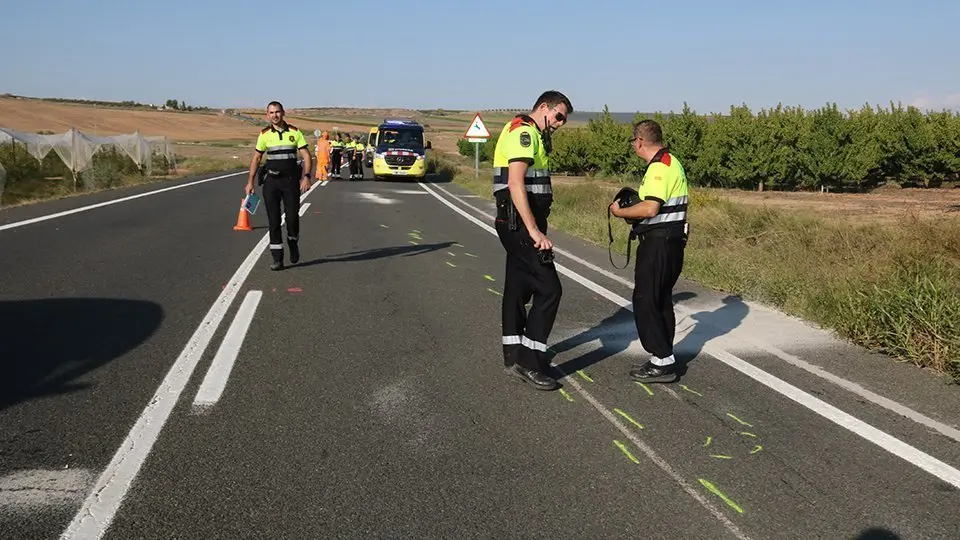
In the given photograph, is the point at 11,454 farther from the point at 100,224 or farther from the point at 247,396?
the point at 100,224

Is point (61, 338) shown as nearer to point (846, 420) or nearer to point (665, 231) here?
point (665, 231)

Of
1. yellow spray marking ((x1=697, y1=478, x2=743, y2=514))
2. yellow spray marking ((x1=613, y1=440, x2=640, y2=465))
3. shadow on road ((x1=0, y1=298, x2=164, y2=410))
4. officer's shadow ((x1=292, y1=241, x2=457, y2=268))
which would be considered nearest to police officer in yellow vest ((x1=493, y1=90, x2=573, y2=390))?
yellow spray marking ((x1=613, y1=440, x2=640, y2=465))

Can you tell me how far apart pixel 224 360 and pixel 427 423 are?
6.30 feet

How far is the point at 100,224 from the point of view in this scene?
1470 cm

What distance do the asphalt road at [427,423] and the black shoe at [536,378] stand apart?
72 millimetres

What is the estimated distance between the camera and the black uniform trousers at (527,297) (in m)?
5.64

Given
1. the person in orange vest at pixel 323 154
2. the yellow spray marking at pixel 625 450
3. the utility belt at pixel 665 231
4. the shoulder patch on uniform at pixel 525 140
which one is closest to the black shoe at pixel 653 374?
the utility belt at pixel 665 231

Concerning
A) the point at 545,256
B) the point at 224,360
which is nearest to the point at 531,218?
the point at 545,256

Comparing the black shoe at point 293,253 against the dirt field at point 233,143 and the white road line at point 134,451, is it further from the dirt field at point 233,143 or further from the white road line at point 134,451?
the dirt field at point 233,143

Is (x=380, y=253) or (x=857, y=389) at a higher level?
(x=857, y=389)

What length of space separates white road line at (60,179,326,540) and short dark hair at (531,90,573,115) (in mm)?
→ 2791

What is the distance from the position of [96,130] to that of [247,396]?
284ft

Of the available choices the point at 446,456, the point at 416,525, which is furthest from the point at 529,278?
the point at 416,525

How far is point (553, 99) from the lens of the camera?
5.61 m
